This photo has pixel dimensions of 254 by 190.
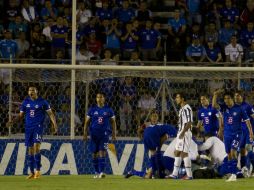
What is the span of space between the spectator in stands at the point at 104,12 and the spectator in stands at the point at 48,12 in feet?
3.58

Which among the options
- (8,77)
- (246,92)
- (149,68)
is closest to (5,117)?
(8,77)

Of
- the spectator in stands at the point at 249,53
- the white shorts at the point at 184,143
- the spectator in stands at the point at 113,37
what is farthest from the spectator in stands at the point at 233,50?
the white shorts at the point at 184,143

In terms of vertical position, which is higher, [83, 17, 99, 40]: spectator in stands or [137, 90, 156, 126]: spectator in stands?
[83, 17, 99, 40]: spectator in stands

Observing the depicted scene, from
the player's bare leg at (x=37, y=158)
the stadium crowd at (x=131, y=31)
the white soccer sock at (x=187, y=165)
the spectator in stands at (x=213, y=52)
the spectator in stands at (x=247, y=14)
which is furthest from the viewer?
the spectator in stands at (x=247, y=14)

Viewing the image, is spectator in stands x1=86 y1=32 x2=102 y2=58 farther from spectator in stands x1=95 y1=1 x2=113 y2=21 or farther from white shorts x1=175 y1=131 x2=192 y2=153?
white shorts x1=175 y1=131 x2=192 y2=153

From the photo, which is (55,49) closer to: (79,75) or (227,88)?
(79,75)

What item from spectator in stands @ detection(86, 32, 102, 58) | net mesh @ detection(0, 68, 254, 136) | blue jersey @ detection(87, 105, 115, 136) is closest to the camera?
blue jersey @ detection(87, 105, 115, 136)

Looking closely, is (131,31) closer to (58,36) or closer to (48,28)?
(58,36)

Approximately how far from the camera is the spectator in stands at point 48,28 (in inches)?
1044

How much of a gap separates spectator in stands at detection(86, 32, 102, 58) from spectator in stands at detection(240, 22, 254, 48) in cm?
362

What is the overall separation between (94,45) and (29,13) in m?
1.89

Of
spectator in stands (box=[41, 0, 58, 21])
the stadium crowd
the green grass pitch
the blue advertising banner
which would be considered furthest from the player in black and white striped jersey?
spectator in stands (box=[41, 0, 58, 21])

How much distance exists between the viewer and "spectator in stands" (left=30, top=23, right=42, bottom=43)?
2639cm

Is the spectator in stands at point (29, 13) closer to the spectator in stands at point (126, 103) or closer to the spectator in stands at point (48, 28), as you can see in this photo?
the spectator in stands at point (48, 28)
